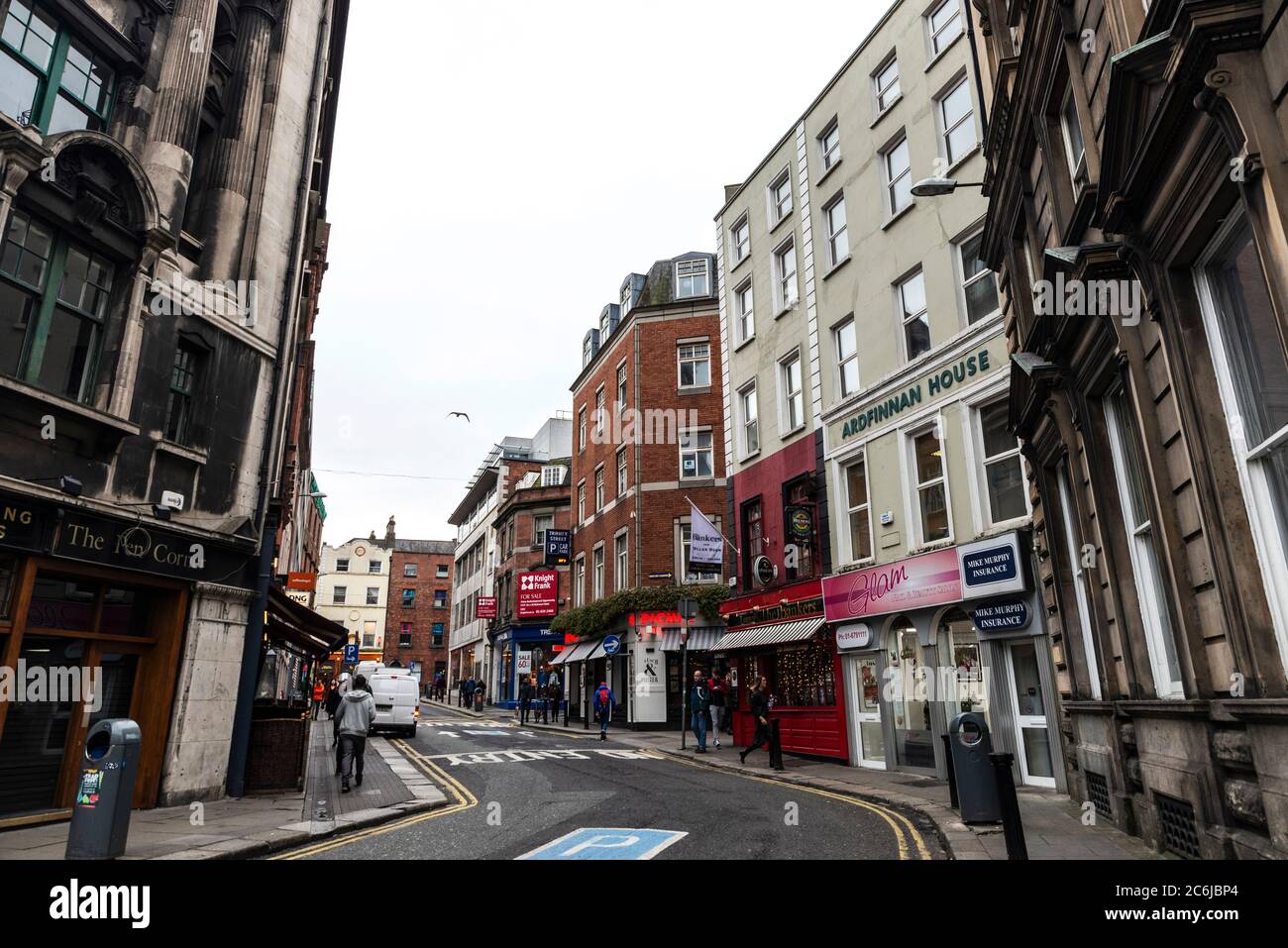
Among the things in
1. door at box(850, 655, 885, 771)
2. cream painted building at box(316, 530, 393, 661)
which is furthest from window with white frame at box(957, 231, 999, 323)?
cream painted building at box(316, 530, 393, 661)

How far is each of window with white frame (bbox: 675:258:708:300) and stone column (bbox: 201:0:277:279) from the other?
76.0 ft

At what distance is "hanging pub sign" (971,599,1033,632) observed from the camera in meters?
12.6

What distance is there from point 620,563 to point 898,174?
20.1 m

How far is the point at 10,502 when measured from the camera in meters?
8.77

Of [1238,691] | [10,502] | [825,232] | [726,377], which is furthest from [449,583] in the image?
[1238,691]

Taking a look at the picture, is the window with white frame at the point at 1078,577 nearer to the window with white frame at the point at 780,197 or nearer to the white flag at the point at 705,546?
the white flag at the point at 705,546

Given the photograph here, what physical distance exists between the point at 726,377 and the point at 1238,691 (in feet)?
65.1

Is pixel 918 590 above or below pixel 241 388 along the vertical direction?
below

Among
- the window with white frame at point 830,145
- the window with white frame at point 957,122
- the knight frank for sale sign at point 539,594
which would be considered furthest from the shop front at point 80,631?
the knight frank for sale sign at point 539,594

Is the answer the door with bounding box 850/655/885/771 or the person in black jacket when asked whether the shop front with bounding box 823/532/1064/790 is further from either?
the person in black jacket

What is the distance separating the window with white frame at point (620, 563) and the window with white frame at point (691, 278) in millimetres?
11735

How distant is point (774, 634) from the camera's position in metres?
19.2

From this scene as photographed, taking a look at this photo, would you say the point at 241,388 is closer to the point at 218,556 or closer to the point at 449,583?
the point at 218,556

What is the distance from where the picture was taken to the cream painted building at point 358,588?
81625 millimetres
